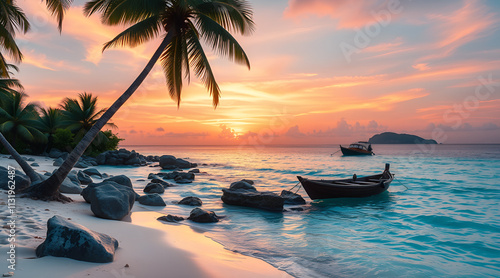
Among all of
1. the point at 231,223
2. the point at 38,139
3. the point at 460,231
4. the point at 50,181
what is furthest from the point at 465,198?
the point at 38,139

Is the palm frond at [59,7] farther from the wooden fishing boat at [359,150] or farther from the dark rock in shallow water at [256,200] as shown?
the wooden fishing boat at [359,150]

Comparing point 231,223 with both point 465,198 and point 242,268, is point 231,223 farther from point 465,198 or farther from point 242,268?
point 465,198

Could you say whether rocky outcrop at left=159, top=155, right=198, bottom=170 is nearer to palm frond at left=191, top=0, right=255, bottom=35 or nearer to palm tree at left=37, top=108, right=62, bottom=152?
palm tree at left=37, top=108, right=62, bottom=152

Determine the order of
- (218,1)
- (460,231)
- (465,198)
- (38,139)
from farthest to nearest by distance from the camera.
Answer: (38,139), (465,198), (218,1), (460,231)

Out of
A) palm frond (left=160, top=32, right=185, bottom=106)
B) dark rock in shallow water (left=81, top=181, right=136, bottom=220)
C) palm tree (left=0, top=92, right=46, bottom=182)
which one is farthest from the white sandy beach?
palm tree (left=0, top=92, right=46, bottom=182)

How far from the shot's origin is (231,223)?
397 inches

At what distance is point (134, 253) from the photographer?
17.3ft

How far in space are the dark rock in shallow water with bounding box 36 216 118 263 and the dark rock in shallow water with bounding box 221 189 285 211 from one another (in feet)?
28.2

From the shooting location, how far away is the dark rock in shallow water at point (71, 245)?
4.27 metres

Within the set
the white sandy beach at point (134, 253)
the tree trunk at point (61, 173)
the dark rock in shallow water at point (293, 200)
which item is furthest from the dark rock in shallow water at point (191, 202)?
the tree trunk at point (61, 173)

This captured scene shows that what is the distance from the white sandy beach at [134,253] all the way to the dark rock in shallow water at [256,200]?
15.3 ft

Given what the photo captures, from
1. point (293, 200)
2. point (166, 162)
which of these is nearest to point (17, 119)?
point (166, 162)

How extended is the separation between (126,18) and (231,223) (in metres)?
9.14

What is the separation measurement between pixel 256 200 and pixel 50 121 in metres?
38.0
